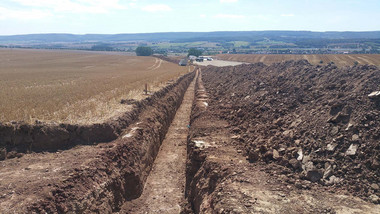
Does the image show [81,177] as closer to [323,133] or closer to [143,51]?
[323,133]

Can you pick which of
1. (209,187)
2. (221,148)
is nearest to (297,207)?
(209,187)

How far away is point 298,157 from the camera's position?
8664 mm

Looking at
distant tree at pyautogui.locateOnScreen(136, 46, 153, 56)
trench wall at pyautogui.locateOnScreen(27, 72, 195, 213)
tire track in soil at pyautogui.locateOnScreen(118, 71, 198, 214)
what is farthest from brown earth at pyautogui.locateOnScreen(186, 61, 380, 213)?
distant tree at pyautogui.locateOnScreen(136, 46, 153, 56)

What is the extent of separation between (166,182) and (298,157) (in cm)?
589

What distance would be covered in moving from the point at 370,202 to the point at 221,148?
553 cm

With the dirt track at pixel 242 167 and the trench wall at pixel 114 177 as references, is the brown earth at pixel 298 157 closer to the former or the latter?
the dirt track at pixel 242 167

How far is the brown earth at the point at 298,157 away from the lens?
696 centimetres

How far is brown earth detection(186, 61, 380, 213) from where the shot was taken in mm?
6965

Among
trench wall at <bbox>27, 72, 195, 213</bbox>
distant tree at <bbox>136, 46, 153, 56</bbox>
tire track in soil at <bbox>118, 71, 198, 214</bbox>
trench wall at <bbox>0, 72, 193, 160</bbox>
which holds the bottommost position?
tire track in soil at <bbox>118, 71, 198, 214</bbox>

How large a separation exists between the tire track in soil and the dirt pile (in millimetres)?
3107

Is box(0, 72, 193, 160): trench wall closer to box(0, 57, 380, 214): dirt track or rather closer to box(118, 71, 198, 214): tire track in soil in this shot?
box(0, 57, 380, 214): dirt track

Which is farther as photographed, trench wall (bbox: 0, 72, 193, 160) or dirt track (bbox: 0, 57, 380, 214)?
trench wall (bbox: 0, 72, 193, 160)

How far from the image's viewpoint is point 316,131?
30.3 feet

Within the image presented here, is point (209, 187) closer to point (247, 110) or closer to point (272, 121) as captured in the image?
point (272, 121)
